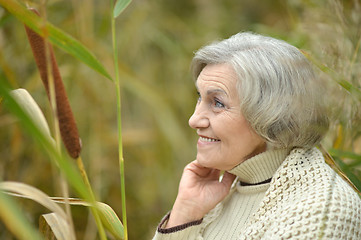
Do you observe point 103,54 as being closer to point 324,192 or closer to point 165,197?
point 165,197

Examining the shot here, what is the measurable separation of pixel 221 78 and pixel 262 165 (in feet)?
0.88

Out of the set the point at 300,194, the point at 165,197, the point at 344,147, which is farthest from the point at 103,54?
the point at 300,194

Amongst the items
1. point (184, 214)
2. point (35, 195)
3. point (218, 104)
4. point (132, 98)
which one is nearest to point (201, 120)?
point (218, 104)

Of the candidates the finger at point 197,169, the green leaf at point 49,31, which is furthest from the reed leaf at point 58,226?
the finger at point 197,169

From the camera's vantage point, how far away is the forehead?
1.29 m

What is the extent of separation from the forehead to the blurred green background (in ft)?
0.95

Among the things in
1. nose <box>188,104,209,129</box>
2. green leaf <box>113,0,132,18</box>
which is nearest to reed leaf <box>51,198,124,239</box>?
green leaf <box>113,0,132,18</box>

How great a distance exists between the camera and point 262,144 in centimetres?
134

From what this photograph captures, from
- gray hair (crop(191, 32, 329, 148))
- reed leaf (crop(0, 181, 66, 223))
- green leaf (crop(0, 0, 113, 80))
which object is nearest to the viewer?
green leaf (crop(0, 0, 113, 80))

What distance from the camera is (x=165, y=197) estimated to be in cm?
280

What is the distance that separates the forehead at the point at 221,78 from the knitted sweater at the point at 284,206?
0.69ft

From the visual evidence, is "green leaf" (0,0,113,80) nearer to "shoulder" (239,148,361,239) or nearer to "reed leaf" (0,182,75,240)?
"reed leaf" (0,182,75,240)

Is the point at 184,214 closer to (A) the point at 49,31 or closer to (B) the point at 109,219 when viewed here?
(B) the point at 109,219

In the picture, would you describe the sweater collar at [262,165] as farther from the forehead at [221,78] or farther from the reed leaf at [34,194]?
the reed leaf at [34,194]
